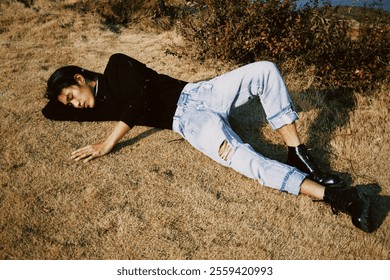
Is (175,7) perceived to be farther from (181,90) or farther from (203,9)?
(181,90)

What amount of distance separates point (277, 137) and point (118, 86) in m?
1.87

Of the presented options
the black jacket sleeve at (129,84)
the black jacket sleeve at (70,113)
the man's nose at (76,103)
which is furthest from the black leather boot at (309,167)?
the man's nose at (76,103)

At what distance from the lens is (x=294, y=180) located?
2.60m

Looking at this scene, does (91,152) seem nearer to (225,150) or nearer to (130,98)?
(130,98)

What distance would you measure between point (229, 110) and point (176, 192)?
959 mm

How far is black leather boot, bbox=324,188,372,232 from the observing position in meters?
2.40

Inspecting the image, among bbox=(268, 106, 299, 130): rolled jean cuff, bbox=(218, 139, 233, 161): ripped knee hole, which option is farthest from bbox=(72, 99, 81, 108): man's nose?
bbox=(268, 106, 299, 130): rolled jean cuff

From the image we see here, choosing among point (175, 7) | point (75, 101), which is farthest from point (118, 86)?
point (175, 7)

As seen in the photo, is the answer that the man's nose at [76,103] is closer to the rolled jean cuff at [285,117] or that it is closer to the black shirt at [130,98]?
the black shirt at [130,98]

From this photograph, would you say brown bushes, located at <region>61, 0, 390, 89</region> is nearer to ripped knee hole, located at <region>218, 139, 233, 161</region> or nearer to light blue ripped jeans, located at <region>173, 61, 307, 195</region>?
light blue ripped jeans, located at <region>173, 61, 307, 195</region>

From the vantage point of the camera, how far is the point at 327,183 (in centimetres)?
268

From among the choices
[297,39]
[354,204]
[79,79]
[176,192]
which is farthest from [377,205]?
[79,79]

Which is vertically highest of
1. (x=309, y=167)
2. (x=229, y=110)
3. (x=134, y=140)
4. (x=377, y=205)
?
(x=229, y=110)

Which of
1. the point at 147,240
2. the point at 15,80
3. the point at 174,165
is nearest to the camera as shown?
the point at 147,240
